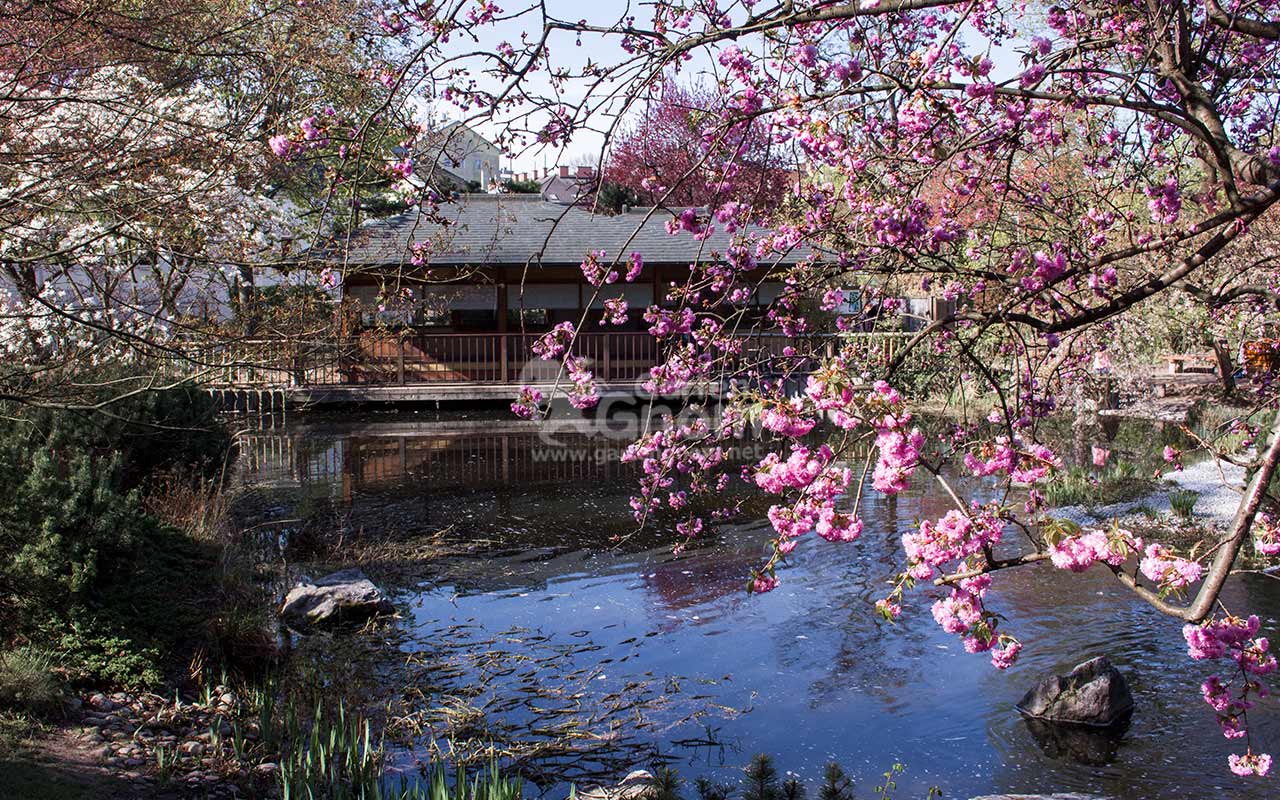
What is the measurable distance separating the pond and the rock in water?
→ 13cm

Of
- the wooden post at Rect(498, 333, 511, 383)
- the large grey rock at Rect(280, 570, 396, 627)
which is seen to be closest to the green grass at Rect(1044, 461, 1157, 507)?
the large grey rock at Rect(280, 570, 396, 627)

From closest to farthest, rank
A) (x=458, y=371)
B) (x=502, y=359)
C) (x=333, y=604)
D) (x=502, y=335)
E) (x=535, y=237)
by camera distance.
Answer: (x=333, y=604)
(x=502, y=335)
(x=502, y=359)
(x=458, y=371)
(x=535, y=237)

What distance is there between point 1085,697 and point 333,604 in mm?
5072

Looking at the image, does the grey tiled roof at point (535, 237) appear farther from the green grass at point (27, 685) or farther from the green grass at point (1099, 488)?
the green grass at point (27, 685)

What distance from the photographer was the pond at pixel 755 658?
17.6ft

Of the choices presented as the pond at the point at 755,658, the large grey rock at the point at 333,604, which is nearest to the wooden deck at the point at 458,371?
the pond at the point at 755,658

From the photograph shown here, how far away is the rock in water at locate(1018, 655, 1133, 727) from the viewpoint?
18.5 feet

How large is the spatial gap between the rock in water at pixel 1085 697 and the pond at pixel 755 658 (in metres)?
0.13

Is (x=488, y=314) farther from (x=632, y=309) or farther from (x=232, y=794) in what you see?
(x=232, y=794)

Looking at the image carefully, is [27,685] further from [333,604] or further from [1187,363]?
[1187,363]

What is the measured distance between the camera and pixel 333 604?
745 cm

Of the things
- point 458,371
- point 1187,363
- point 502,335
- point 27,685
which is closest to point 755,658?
point 27,685

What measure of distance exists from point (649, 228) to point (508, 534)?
1292 cm

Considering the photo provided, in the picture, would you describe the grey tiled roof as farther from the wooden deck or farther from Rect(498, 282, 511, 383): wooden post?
the wooden deck
